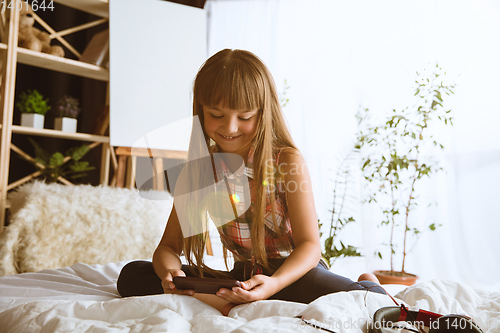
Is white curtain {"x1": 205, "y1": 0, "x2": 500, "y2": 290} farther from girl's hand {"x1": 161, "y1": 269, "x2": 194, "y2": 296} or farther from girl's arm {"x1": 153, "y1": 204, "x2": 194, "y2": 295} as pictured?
girl's hand {"x1": 161, "y1": 269, "x2": 194, "y2": 296}

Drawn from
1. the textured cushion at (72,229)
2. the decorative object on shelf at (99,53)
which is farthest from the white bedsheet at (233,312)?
the decorative object on shelf at (99,53)

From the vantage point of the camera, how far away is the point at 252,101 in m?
0.90

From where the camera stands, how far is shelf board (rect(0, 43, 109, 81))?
2021 millimetres

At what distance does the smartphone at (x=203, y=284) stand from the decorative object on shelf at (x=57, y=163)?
170cm

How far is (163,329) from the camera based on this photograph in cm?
55

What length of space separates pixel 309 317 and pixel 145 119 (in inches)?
71.0

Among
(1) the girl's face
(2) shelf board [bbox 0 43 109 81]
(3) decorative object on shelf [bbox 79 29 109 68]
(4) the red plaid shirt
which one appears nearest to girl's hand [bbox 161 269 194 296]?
(4) the red plaid shirt

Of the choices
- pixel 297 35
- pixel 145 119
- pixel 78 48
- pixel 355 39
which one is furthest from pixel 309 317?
pixel 78 48

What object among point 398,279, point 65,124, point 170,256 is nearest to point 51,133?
point 65,124

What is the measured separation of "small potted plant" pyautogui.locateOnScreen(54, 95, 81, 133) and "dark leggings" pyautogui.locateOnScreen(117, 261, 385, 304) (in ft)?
4.80

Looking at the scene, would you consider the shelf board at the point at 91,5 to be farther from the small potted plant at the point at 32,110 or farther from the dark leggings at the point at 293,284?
the dark leggings at the point at 293,284

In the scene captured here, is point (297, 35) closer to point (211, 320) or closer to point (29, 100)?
point (29, 100)

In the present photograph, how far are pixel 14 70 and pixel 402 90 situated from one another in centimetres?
201

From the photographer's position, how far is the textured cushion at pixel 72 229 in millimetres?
1537
